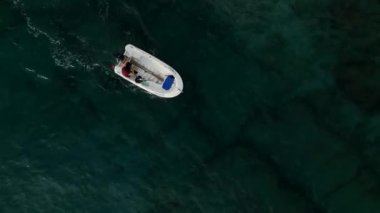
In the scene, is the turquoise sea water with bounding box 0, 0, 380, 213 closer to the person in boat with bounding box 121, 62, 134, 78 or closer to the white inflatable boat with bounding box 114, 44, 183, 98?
the white inflatable boat with bounding box 114, 44, 183, 98

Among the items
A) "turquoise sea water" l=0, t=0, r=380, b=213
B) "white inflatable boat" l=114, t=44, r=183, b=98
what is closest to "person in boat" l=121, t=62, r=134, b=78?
"white inflatable boat" l=114, t=44, r=183, b=98

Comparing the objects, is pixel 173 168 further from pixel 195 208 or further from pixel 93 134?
pixel 93 134

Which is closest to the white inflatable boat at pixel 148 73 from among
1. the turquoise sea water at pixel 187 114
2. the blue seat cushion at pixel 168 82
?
Result: the blue seat cushion at pixel 168 82

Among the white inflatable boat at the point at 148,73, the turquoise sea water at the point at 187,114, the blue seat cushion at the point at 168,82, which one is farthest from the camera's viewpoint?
the turquoise sea water at the point at 187,114

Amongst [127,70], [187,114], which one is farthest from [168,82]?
[127,70]

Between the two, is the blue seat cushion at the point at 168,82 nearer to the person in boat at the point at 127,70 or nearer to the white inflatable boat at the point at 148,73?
the white inflatable boat at the point at 148,73

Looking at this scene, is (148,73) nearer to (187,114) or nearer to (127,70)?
(127,70)

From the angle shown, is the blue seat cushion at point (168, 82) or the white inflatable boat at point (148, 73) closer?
the blue seat cushion at point (168, 82)
